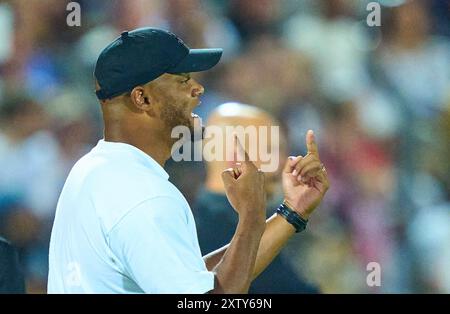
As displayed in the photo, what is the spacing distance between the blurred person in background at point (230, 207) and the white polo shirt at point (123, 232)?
0.83 m

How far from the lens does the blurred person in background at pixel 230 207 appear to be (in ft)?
8.93

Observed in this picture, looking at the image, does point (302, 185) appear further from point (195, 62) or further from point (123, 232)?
point (123, 232)

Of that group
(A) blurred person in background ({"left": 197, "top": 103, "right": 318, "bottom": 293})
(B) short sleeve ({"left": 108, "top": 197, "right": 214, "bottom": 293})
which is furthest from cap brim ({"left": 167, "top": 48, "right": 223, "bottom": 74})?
(A) blurred person in background ({"left": 197, "top": 103, "right": 318, "bottom": 293})

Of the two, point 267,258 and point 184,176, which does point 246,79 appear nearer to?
point 184,176

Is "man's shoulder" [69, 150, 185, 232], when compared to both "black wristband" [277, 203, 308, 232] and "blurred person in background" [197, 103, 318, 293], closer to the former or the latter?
"black wristband" [277, 203, 308, 232]

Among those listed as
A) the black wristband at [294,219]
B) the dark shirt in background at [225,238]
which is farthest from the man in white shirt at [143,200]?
the dark shirt in background at [225,238]

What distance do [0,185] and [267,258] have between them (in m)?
1.08

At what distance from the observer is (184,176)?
2.80 metres

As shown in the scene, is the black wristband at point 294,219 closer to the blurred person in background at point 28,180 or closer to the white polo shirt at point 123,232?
the white polo shirt at point 123,232

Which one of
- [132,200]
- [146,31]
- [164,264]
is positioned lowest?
[164,264]

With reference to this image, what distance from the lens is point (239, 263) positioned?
71.4 inches

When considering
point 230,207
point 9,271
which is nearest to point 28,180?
point 9,271

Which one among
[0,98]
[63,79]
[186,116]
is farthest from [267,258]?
[0,98]

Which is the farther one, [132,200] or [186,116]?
[186,116]
